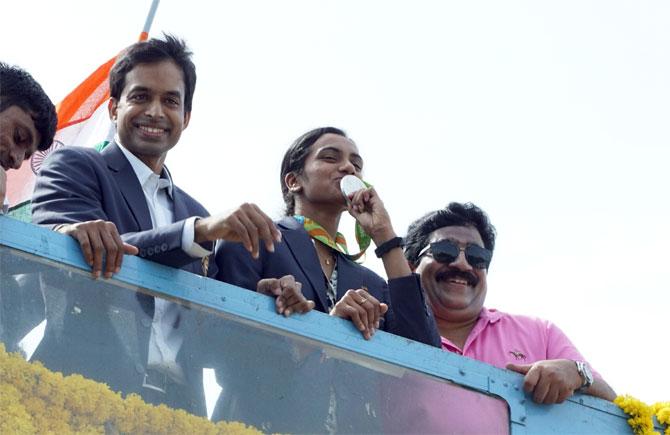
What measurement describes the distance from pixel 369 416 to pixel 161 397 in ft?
2.17

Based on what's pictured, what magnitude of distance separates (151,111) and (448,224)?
147cm

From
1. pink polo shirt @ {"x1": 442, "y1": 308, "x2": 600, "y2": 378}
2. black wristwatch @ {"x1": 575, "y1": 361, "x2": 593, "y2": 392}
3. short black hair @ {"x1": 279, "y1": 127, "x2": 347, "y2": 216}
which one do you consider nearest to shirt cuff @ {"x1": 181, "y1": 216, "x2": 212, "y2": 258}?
short black hair @ {"x1": 279, "y1": 127, "x2": 347, "y2": 216}

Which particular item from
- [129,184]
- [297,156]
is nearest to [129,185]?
[129,184]

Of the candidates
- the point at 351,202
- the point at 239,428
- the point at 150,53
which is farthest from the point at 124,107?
the point at 239,428

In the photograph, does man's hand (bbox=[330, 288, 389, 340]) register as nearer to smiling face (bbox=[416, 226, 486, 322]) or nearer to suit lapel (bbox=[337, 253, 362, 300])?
suit lapel (bbox=[337, 253, 362, 300])

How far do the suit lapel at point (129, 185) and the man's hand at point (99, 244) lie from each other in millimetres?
452

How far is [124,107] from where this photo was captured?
359 centimetres

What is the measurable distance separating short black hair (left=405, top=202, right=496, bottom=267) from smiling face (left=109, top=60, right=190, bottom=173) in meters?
1.26

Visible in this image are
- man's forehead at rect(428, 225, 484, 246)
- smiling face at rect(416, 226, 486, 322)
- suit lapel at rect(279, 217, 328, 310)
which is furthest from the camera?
man's forehead at rect(428, 225, 484, 246)

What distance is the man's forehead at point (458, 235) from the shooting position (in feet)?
14.3

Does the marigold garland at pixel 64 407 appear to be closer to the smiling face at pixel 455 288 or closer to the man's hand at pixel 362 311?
the man's hand at pixel 362 311

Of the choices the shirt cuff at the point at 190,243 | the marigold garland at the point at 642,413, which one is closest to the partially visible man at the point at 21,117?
the shirt cuff at the point at 190,243

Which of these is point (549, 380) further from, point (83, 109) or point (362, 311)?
point (83, 109)

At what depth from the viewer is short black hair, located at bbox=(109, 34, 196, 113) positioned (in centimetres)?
367
